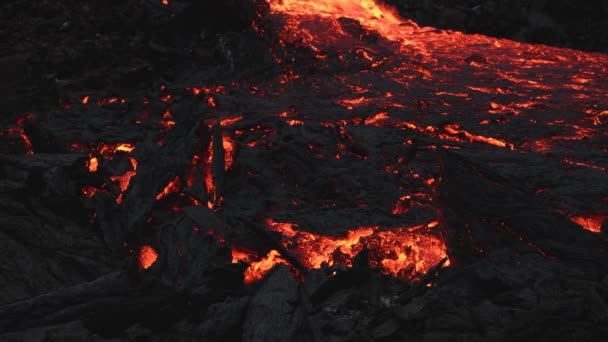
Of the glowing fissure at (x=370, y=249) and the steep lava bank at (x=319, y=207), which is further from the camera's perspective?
the glowing fissure at (x=370, y=249)

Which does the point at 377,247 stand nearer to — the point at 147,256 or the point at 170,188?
the point at 147,256

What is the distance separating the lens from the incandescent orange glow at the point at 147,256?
3232mm

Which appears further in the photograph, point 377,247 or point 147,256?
point 377,247

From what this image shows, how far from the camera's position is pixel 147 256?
10.8ft

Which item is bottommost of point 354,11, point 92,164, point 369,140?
point 92,164

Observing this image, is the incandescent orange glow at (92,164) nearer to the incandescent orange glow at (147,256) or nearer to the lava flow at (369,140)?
the lava flow at (369,140)

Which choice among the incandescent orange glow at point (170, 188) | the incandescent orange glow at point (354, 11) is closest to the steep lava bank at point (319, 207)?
the incandescent orange glow at point (170, 188)

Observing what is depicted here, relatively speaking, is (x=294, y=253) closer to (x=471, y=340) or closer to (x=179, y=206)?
(x=179, y=206)

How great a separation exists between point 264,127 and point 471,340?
151 inches

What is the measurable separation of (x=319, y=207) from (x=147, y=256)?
151 centimetres

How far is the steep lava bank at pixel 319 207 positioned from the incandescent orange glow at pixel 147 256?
0.03 meters

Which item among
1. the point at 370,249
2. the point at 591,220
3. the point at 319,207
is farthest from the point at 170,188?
the point at 591,220

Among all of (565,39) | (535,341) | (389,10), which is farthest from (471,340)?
(565,39)

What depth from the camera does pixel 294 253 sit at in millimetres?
3439
